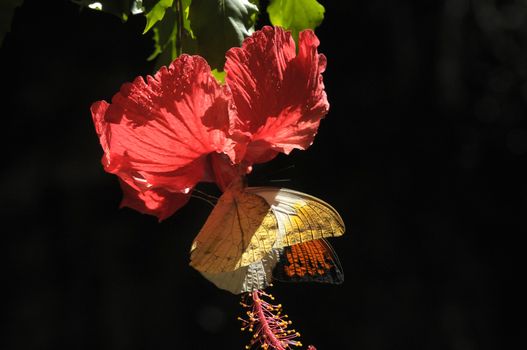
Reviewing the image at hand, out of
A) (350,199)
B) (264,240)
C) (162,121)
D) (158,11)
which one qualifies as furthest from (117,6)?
(350,199)

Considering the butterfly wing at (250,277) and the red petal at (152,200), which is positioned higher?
the red petal at (152,200)

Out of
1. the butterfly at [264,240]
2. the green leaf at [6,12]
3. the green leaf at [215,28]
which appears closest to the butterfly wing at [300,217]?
the butterfly at [264,240]

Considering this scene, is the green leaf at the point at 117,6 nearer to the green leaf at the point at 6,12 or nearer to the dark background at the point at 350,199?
the green leaf at the point at 6,12

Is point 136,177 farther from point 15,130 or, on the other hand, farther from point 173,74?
point 15,130

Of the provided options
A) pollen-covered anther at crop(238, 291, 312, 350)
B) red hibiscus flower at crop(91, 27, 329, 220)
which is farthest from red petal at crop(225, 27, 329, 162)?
pollen-covered anther at crop(238, 291, 312, 350)

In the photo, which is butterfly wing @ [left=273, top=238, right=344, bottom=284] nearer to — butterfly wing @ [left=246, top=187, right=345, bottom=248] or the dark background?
butterfly wing @ [left=246, top=187, right=345, bottom=248]

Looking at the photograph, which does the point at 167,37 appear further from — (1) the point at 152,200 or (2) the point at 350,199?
(2) the point at 350,199
